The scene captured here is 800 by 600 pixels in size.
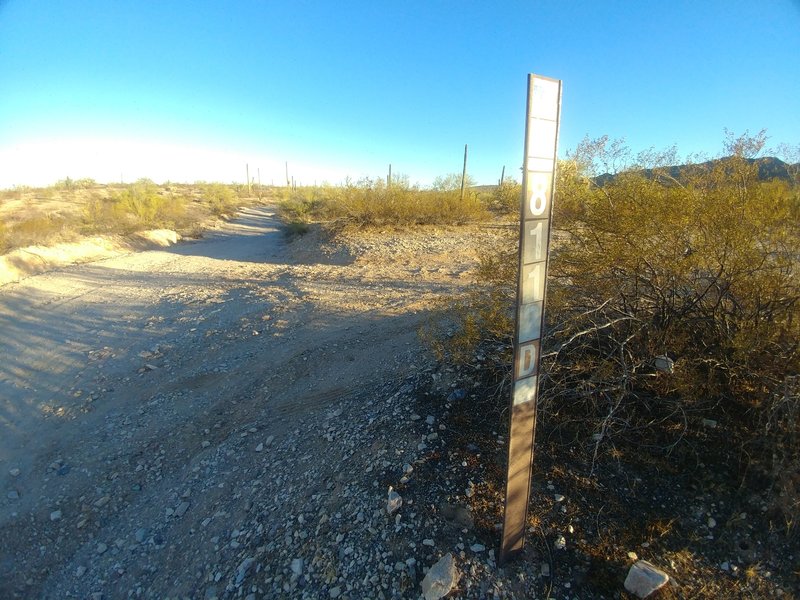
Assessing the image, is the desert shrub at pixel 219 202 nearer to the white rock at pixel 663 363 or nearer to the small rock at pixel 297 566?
the small rock at pixel 297 566

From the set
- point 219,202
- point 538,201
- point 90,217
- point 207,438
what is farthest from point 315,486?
point 219,202

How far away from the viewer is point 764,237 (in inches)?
102

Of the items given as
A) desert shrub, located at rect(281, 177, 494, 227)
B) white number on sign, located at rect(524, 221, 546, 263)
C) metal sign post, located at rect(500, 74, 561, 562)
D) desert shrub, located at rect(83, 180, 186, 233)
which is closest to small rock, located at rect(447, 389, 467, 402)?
metal sign post, located at rect(500, 74, 561, 562)

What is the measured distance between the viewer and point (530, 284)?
1.68 metres

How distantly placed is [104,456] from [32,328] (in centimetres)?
476

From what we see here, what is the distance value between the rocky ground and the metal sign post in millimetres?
364

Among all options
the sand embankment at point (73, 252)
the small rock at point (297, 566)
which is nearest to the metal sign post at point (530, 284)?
the small rock at point (297, 566)

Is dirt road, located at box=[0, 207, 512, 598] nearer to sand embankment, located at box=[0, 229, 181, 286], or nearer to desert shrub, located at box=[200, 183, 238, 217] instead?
sand embankment, located at box=[0, 229, 181, 286]

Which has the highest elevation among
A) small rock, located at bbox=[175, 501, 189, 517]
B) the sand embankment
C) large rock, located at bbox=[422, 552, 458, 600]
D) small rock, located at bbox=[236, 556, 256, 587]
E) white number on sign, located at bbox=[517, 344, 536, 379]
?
white number on sign, located at bbox=[517, 344, 536, 379]

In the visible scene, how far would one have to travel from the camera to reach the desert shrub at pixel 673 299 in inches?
98.0

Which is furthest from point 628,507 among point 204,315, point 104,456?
point 204,315

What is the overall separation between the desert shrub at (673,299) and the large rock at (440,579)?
1197 mm

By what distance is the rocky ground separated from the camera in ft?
6.88

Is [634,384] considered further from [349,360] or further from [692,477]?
[349,360]
